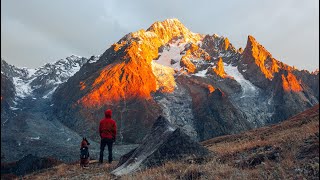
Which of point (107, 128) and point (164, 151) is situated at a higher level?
Answer: point (107, 128)

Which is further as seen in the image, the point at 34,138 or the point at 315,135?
the point at 34,138

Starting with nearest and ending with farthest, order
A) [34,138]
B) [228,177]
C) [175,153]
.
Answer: [228,177]
[175,153]
[34,138]

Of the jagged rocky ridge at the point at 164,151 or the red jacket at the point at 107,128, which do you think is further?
the red jacket at the point at 107,128

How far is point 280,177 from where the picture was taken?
930 centimetres

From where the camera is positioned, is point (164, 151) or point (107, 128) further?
point (107, 128)

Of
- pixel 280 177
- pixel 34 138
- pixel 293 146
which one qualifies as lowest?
pixel 280 177

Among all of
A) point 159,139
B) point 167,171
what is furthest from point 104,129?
point 167,171

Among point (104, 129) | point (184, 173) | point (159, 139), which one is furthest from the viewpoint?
point (104, 129)

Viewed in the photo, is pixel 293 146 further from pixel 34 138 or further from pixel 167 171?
pixel 34 138

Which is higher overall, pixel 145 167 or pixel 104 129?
pixel 104 129

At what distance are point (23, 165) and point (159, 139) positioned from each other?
63.2m

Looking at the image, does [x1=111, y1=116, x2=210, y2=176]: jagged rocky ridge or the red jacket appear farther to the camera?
the red jacket

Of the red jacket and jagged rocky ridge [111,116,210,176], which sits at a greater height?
the red jacket

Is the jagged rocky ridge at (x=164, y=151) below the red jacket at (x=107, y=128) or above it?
below
